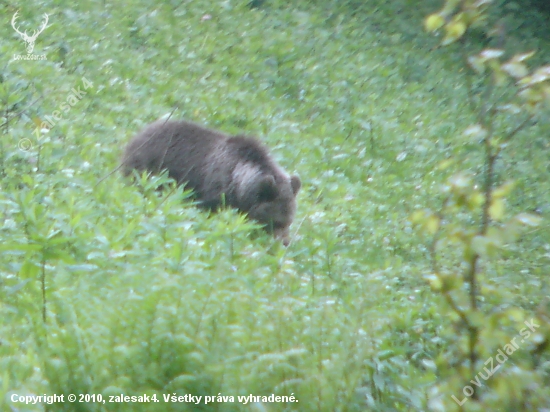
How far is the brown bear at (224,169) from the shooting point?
25.8ft

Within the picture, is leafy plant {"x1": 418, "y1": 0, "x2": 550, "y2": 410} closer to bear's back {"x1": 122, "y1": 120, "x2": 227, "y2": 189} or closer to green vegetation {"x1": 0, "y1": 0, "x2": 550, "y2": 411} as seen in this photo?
green vegetation {"x1": 0, "y1": 0, "x2": 550, "y2": 411}

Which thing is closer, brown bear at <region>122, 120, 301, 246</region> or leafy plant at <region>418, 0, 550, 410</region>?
leafy plant at <region>418, 0, 550, 410</region>

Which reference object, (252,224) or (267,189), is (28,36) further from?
(252,224)

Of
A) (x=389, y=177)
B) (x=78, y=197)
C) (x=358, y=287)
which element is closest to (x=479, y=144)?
(x=389, y=177)

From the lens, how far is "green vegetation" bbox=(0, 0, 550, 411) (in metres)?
3.40

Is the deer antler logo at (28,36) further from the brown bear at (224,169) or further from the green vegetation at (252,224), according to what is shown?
the brown bear at (224,169)

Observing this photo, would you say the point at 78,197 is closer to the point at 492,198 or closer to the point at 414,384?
the point at 414,384

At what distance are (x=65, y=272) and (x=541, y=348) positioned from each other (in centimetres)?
261

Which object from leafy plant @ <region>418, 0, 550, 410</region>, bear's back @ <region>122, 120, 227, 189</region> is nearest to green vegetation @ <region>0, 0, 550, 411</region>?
leafy plant @ <region>418, 0, 550, 410</region>

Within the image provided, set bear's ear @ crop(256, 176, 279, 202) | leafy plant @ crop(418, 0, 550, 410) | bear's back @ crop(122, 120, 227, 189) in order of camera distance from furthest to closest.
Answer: bear's back @ crop(122, 120, 227, 189) < bear's ear @ crop(256, 176, 279, 202) < leafy plant @ crop(418, 0, 550, 410)

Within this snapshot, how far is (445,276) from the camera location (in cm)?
321

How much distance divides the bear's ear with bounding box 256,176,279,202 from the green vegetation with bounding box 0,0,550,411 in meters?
0.53

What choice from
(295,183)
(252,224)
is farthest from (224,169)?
(252,224)

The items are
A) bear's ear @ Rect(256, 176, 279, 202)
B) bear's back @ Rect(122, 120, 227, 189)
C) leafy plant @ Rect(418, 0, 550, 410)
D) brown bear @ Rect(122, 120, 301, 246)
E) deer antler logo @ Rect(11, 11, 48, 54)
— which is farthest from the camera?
deer antler logo @ Rect(11, 11, 48, 54)
